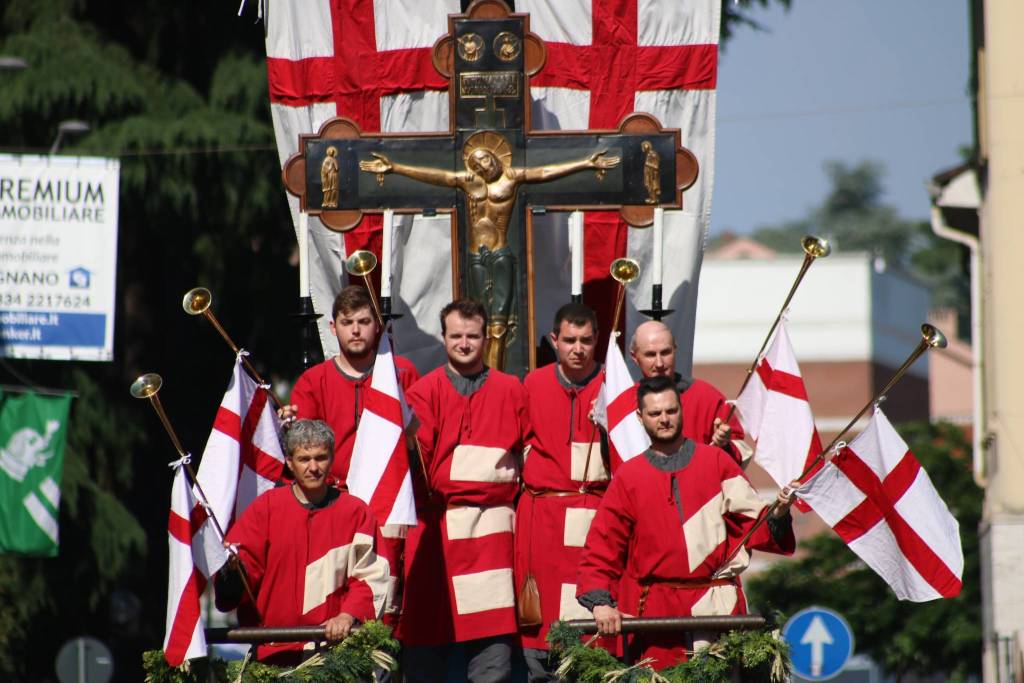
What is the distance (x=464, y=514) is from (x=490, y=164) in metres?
2.16

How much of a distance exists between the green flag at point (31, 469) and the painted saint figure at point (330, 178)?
6.18 meters

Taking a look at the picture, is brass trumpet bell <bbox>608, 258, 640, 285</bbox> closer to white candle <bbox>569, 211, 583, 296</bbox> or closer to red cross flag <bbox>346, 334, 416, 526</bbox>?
white candle <bbox>569, 211, 583, 296</bbox>

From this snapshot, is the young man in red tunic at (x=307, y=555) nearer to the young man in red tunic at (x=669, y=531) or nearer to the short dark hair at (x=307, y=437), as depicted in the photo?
the short dark hair at (x=307, y=437)

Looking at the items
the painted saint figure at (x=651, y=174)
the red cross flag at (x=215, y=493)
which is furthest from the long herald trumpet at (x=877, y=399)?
the painted saint figure at (x=651, y=174)

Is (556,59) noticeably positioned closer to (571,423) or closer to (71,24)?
(571,423)

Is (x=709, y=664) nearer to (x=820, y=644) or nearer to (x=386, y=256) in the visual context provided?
(x=386, y=256)

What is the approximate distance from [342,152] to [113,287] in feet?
16.0

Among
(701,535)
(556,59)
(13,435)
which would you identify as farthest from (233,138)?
(701,535)

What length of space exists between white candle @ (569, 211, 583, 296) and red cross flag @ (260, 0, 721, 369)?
0.93 meters

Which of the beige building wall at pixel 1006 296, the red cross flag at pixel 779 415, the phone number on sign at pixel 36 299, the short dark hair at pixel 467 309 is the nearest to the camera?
A: the short dark hair at pixel 467 309

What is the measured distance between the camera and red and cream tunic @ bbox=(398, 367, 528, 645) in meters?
9.55

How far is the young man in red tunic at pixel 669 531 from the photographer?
8516 mm

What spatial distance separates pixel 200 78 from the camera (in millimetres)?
19031

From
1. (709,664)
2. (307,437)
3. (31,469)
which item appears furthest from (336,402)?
(31,469)
